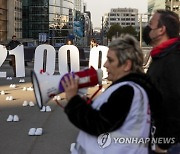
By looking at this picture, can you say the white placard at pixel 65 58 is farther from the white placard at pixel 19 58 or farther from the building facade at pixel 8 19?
the building facade at pixel 8 19

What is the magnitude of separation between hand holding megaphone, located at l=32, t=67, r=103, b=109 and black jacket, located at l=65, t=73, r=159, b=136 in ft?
0.38

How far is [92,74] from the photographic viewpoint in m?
2.92

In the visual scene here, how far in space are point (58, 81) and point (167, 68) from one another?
0.89 metres

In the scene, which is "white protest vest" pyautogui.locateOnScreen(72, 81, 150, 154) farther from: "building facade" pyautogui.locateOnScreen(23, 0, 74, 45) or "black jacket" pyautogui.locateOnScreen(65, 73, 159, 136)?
"building facade" pyautogui.locateOnScreen(23, 0, 74, 45)

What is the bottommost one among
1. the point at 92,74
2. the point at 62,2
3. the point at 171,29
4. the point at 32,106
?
the point at 32,106

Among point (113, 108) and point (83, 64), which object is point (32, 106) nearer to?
point (113, 108)

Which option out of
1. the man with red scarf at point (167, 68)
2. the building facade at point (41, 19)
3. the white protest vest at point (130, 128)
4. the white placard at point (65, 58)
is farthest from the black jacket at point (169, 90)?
the building facade at point (41, 19)

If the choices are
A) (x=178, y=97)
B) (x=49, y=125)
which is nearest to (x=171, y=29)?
(x=178, y=97)


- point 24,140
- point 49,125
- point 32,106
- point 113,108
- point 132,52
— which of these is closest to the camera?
point 113,108

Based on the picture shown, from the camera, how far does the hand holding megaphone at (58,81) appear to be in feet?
9.50

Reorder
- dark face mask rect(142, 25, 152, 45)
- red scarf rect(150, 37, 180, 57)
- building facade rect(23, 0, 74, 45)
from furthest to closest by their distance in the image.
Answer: building facade rect(23, 0, 74, 45)
dark face mask rect(142, 25, 152, 45)
red scarf rect(150, 37, 180, 57)

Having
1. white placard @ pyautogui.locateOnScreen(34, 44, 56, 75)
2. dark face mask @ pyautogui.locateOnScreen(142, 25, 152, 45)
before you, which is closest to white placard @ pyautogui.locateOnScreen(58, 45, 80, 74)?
white placard @ pyautogui.locateOnScreen(34, 44, 56, 75)

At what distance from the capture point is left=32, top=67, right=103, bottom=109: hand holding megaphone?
114 inches

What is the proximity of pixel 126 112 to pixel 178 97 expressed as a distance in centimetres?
72
